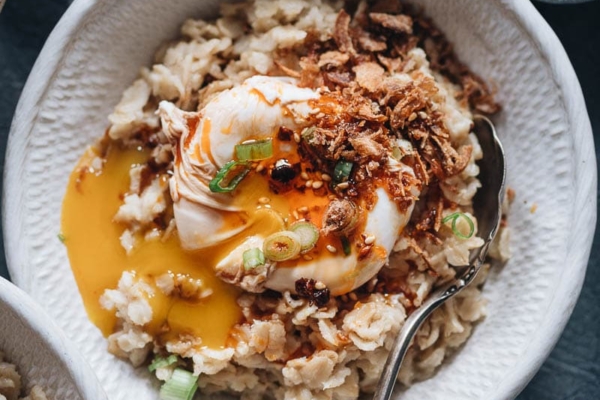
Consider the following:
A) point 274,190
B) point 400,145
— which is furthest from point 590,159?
point 274,190

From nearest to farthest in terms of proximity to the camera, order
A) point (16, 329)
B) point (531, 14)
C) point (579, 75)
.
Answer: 1. point (16, 329)
2. point (531, 14)
3. point (579, 75)

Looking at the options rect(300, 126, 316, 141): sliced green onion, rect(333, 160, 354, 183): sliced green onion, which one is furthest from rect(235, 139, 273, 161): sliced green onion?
rect(333, 160, 354, 183): sliced green onion

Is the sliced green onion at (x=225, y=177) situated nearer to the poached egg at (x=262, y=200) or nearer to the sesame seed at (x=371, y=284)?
the poached egg at (x=262, y=200)

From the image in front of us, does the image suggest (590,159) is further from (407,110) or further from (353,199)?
(353,199)

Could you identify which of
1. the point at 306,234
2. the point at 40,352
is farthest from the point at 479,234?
the point at 40,352

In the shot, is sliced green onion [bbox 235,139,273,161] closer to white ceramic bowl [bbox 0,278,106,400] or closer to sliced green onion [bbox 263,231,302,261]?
sliced green onion [bbox 263,231,302,261]

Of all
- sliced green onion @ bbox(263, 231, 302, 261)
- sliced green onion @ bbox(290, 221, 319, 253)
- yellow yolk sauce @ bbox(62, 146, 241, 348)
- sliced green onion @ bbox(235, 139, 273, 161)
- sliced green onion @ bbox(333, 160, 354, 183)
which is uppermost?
sliced green onion @ bbox(333, 160, 354, 183)

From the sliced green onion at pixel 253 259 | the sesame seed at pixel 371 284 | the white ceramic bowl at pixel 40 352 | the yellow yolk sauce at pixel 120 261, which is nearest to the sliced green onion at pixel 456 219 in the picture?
the sesame seed at pixel 371 284
